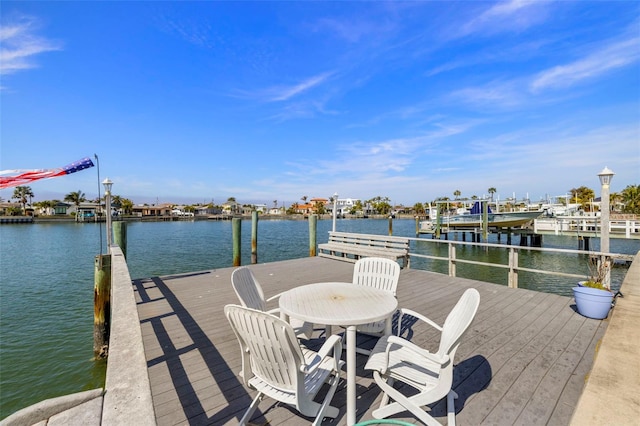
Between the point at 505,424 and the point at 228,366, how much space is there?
2.35 meters

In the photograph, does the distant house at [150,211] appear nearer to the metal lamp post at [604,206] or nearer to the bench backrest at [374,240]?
the bench backrest at [374,240]

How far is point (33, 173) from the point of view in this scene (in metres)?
5.65

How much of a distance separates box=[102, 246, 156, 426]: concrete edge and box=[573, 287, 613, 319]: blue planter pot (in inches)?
206

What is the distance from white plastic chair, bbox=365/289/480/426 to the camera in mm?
1748

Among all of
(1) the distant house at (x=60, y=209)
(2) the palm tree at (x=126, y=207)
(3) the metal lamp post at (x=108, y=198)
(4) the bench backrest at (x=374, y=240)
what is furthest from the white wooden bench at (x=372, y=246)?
(1) the distant house at (x=60, y=209)

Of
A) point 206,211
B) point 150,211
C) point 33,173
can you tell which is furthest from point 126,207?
point 33,173

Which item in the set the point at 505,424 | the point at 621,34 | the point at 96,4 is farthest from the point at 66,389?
the point at 621,34

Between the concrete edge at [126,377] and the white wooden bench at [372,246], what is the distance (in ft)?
19.5

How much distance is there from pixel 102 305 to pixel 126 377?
485 cm

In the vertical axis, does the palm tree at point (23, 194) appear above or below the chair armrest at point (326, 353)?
above

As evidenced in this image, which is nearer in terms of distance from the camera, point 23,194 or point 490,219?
point 490,219

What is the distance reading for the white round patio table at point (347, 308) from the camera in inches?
76.1

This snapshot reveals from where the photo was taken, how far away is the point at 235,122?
58.5ft

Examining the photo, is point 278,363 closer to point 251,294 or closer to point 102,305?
point 251,294
